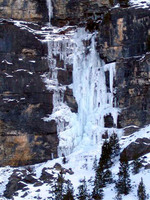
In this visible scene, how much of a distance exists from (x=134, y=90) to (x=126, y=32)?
554cm

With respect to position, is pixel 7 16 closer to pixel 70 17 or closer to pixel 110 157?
pixel 70 17

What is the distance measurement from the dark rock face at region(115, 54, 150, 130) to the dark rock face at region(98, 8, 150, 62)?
0.97 m

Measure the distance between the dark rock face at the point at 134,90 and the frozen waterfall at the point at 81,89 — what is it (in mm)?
804

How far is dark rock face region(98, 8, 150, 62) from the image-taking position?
40188 millimetres

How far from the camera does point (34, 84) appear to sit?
41094mm

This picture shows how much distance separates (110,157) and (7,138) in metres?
10.9

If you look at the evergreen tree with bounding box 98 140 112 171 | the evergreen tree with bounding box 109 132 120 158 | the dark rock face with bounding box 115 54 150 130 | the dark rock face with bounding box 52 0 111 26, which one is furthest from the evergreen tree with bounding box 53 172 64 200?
the dark rock face with bounding box 52 0 111 26

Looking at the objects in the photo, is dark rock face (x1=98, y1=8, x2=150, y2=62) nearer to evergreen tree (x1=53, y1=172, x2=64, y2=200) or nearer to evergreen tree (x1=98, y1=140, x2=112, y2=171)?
evergreen tree (x1=98, y1=140, x2=112, y2=171)

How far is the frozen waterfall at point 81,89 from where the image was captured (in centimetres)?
4075

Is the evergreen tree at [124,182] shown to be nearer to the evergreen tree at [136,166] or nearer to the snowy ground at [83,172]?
the snowy ground at [83,172]

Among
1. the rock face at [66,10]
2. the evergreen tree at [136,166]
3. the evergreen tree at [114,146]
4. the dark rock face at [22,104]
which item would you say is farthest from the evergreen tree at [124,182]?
the rock face at [66,10]

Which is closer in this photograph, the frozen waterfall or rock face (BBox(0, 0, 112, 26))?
the frozen waterfall

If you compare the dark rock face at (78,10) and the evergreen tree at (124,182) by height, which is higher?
the dark rock face at (78,10)

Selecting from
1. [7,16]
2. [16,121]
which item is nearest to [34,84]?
[16,121]
